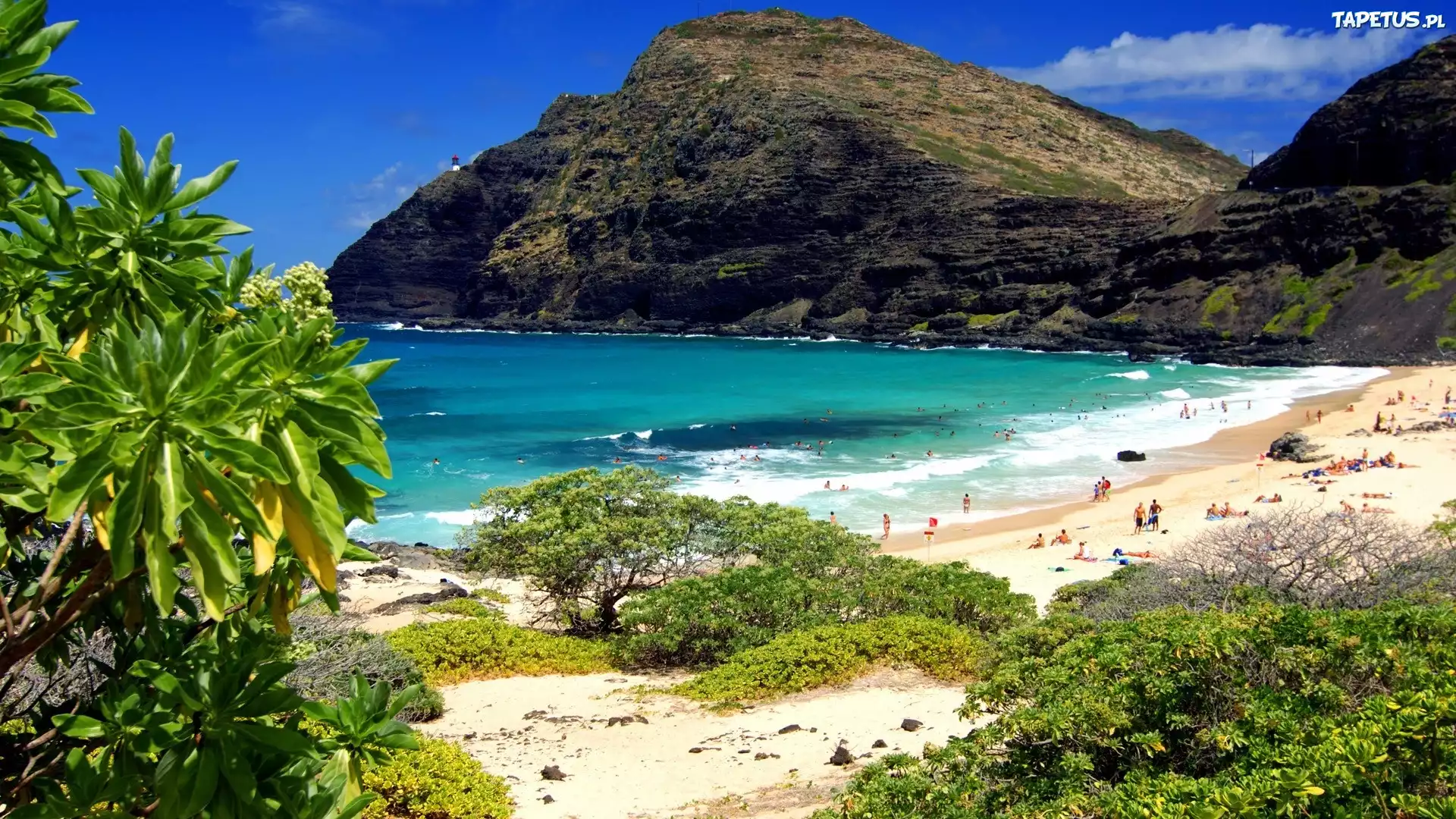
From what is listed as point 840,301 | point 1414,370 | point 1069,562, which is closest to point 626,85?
point 840,301

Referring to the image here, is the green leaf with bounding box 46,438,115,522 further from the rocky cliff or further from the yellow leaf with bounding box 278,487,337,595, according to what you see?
the rocky cliff

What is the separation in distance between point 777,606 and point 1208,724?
7621 mm

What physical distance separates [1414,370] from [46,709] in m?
70.2

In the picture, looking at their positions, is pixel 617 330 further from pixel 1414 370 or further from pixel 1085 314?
pixel 1414 370

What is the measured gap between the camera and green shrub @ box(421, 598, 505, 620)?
15883mm

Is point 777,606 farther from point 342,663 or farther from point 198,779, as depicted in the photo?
point 198,779

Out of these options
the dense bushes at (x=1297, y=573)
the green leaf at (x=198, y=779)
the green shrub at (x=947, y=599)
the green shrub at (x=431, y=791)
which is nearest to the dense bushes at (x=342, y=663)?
the green shrub at (x=431, y=791)

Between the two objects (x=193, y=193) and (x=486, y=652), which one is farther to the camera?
(x=486, y=652)

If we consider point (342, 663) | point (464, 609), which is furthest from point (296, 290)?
point (464, 609)

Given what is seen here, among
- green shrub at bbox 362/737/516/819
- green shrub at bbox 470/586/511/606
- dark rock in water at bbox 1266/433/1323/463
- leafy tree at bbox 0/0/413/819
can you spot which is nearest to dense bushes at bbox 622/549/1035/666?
green shrub at bbox 362/737/516/819

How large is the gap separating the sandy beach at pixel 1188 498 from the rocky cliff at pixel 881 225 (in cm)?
3465

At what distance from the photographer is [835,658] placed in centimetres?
1102

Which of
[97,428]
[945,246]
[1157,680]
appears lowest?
[1157,680]

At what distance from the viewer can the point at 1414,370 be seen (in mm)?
59312
